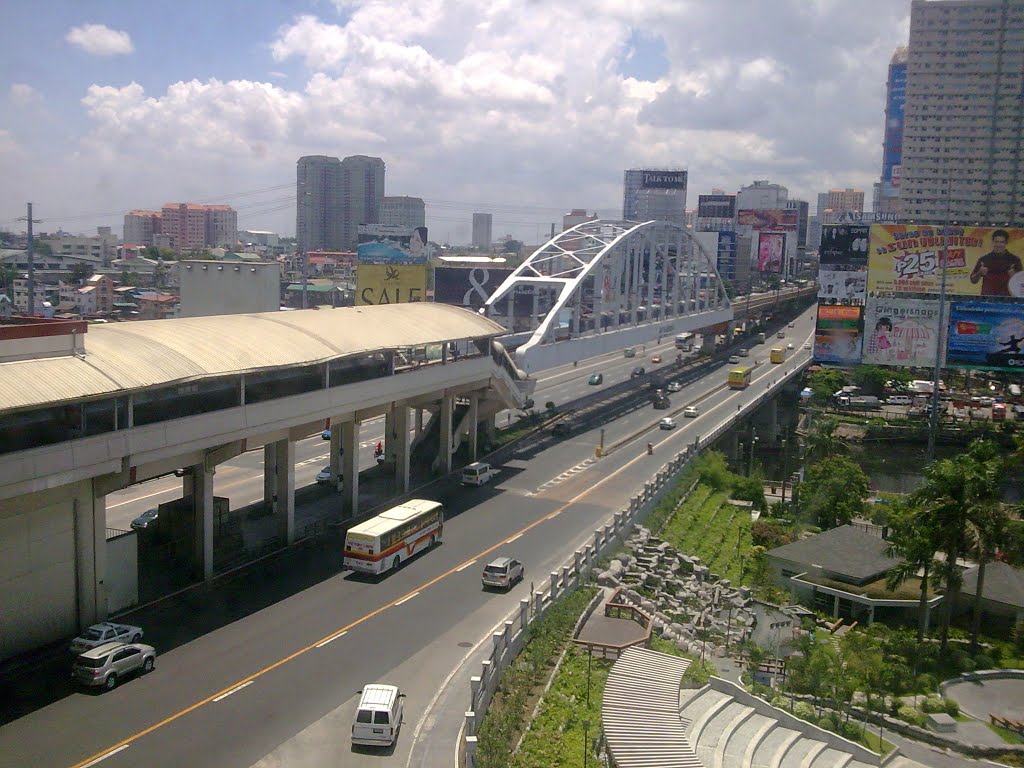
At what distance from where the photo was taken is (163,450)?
75.8ft

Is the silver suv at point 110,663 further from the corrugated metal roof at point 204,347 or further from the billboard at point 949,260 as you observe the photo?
the billboard at point 949,260

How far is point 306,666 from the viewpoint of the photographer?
809 inches

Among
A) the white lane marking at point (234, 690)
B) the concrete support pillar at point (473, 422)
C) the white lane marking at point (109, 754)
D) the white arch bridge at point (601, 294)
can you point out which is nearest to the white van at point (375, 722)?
the white lane marking at point (234, 690)

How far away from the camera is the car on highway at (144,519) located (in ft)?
93.2

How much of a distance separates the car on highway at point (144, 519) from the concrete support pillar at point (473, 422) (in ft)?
48.8

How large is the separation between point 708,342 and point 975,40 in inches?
3117

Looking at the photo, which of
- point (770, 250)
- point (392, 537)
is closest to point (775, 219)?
point (770, 250)

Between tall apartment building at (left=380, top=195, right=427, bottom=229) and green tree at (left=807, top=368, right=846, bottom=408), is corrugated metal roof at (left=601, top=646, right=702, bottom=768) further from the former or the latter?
tall apartment building at (left=380, top=195, right=427, bottom=229)

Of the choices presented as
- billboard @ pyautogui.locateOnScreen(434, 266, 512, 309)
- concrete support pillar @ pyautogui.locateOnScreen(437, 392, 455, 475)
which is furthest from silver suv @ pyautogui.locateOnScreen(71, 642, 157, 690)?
billboard @ pyautogui.locateOnScreen(434, 266, 512, 309)

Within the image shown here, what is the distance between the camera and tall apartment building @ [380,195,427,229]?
7648 inches

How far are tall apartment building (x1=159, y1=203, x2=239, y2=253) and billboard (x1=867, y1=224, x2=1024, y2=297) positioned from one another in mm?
146457

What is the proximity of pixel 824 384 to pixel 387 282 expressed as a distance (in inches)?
1456

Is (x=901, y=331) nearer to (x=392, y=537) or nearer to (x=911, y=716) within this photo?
(x=911, y=716)

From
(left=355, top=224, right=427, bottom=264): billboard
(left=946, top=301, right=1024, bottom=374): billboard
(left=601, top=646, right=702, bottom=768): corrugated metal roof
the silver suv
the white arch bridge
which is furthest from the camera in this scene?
(left=355, top=224, right=427, bottom=264): billboard
